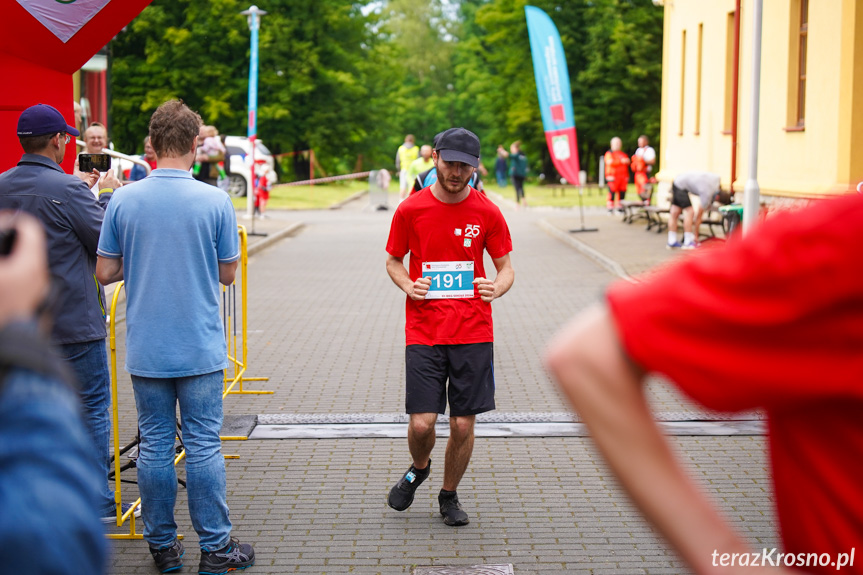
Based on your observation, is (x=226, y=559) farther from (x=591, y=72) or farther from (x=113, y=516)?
(x=591, y=72)

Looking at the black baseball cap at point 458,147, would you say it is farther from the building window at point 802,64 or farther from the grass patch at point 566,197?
the grass patch at point 566,197

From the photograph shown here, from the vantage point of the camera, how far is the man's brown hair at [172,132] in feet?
15.2

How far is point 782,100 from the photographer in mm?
18578

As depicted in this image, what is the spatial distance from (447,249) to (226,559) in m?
1.85

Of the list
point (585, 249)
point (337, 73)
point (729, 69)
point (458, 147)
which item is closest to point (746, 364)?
point (458, 147)

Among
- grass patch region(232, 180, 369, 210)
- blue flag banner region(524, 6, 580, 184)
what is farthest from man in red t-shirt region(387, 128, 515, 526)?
grass patch region(232, 180, 369, 210)

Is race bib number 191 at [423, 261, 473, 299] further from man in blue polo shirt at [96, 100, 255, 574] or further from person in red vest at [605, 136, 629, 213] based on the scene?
person in red vest at [605, 136, 629, 213]

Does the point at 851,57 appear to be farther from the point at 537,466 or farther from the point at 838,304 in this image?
the point at 838,304

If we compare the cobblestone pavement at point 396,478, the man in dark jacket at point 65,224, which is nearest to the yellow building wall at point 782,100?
the cobblestone pavement at point 396,478

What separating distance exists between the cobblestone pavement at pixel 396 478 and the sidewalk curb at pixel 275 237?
9.20m

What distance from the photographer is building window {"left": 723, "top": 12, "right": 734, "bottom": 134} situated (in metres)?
22.7

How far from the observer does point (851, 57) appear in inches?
606

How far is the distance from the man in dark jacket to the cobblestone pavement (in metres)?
0.99

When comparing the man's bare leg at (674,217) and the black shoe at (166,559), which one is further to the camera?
the man's bare leg at (674,217)
